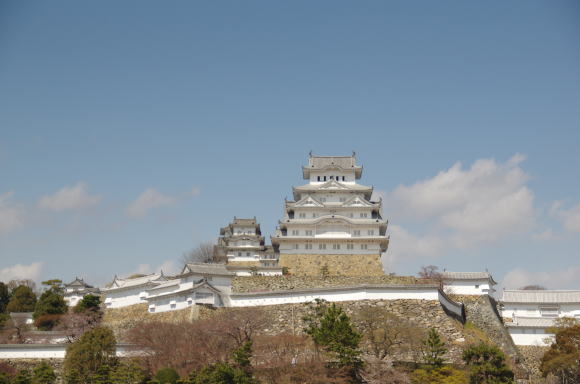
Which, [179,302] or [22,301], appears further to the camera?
[22,301]

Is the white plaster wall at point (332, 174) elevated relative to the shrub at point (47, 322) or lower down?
elevated

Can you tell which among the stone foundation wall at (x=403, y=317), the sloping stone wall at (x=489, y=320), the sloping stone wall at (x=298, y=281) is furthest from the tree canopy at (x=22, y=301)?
the sloping stone wall at (x=489, y=320)

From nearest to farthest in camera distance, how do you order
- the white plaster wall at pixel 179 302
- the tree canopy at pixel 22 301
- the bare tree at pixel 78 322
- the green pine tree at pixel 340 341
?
the green pine tree at pixel 340 341 → the white plaster wall at pixel 179 302 → the bare tree at pixel 78 322 → the tree canopy at pixel 22 301

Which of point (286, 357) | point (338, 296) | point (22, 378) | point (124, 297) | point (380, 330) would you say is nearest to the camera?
point (22, 378)

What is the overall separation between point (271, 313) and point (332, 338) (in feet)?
28.5

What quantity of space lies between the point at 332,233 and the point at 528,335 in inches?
528

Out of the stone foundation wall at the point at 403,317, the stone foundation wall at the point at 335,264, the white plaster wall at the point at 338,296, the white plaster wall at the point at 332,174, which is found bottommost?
the stone foundation wall at the point at 403,317

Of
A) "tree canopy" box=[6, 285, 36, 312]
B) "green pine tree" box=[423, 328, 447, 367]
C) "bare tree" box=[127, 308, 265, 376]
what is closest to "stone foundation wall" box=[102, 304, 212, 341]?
"bare tree" box=[127, 308, 265, 376]

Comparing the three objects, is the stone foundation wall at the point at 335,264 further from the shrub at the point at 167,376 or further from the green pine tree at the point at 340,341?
the shrub at the point at 167,376

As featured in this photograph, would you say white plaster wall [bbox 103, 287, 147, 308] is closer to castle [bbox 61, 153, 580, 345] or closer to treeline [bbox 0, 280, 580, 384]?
castle [bbox 61, 153, 580, 345]

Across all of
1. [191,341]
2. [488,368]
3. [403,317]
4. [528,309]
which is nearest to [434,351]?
[488,368]

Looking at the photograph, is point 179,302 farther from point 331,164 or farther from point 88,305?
point 331,164

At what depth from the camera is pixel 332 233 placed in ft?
153

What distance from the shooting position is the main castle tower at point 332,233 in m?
45.6
